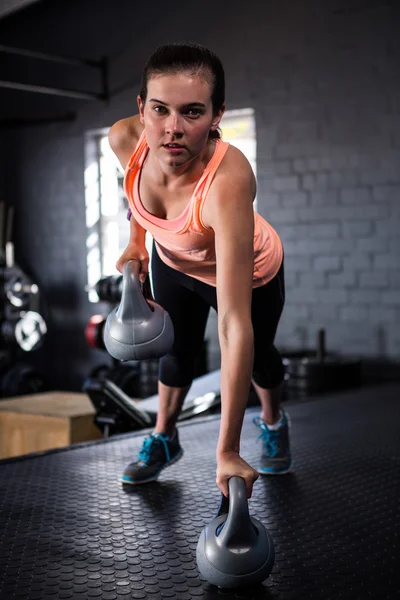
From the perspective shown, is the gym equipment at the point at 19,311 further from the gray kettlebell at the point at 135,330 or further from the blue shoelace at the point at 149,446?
the gray kettlebell at the point at 135,330

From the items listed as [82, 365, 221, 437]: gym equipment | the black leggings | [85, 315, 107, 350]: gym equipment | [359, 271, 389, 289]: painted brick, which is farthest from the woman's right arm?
[359, 271, 389, 289]: painted brick

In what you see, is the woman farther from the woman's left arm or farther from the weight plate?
the weight plate

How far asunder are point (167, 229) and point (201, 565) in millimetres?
718

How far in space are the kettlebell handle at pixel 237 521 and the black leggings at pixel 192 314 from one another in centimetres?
69

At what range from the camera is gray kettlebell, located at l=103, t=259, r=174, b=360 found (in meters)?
1.63

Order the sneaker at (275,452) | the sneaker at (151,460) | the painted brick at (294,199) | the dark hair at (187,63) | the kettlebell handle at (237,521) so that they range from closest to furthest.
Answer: the kettlebell handle at (237,521) → the dark hair at (187,63) → the sneaker at (151,460) → the sneaker at (275,452) → the painted brick at (294,199)

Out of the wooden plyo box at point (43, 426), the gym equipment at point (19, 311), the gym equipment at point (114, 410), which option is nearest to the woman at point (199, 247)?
the gym equipment at point (114, 410)

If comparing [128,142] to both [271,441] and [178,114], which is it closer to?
[178,114]

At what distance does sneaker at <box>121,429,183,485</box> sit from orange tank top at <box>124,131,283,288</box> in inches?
21.7

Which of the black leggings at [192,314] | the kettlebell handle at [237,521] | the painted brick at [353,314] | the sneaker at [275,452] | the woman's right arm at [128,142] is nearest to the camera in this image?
the kettlebell handle at [237,521]

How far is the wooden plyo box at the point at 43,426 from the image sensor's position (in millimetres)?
3607

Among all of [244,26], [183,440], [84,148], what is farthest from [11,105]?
[183,440]

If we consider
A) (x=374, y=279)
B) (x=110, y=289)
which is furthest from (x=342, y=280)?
(x=110, y=289)

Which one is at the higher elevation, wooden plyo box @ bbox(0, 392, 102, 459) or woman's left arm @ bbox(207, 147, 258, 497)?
woman's left arm @ bbox(207, 147, 258, 497)
